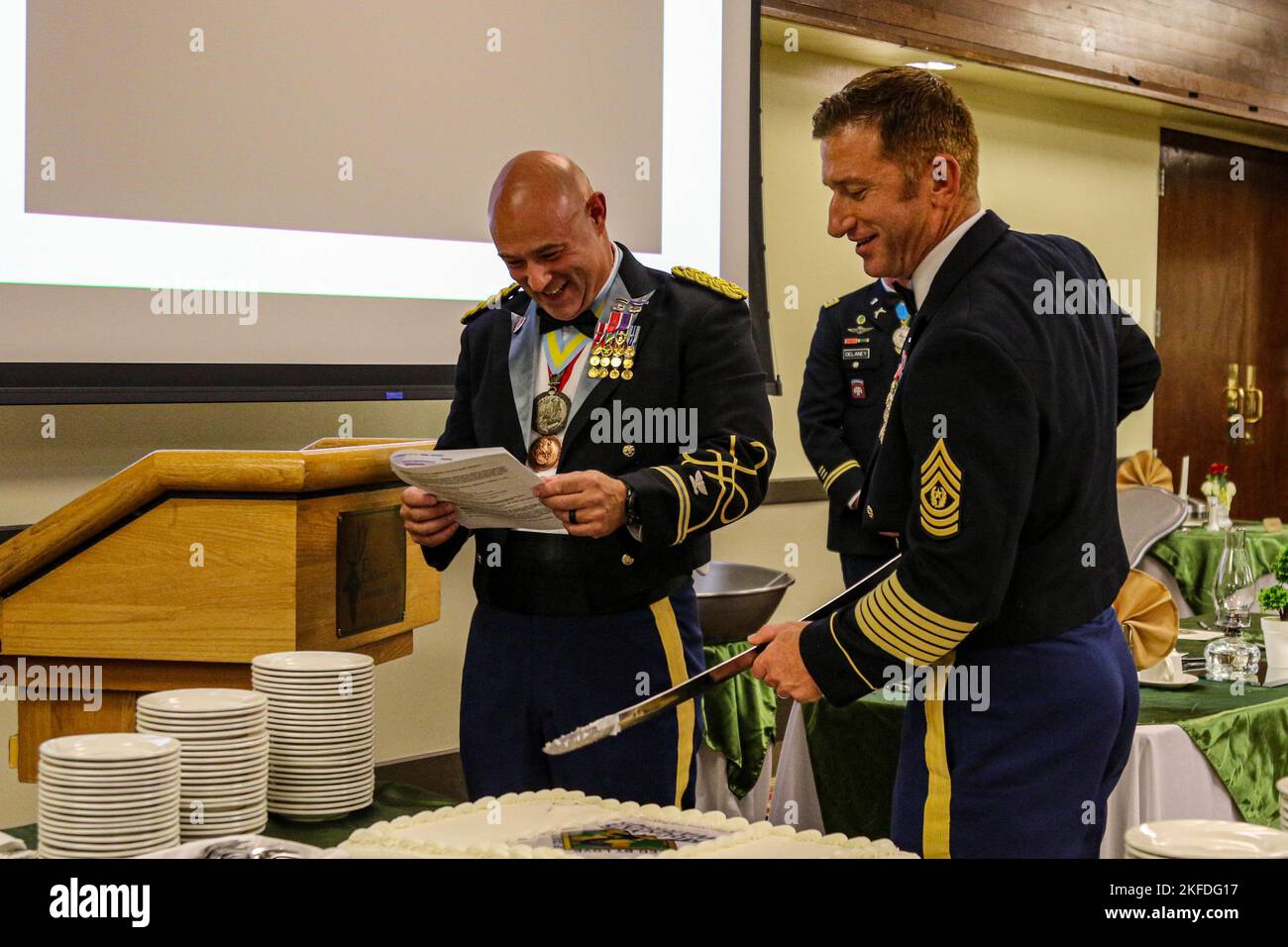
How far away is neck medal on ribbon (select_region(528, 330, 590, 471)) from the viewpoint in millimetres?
2102

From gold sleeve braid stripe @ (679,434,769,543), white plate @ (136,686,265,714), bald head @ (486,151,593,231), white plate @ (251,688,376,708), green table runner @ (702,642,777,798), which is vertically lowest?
green table runner @ (702,642,777,798)

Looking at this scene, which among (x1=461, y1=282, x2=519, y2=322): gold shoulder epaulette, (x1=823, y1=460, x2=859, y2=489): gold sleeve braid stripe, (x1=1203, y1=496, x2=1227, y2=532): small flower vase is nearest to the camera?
(x1=461, y1=282, x2=519, y2=322): gold shoulder epaulette

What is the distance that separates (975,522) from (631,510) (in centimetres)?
54

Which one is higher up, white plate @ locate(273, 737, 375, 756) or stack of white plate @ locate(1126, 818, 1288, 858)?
stack of white plate @ locate(1126, 818, 1288, 858)

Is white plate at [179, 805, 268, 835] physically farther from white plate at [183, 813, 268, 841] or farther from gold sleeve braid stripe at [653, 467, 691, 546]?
gold sleeve braid stripe at [653, 467, 691, 546]

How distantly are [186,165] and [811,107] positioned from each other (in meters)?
2.68

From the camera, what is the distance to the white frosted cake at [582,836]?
1366 mm

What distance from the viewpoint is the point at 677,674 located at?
203cm

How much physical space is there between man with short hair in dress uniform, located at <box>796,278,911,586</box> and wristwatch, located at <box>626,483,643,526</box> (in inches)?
70.7

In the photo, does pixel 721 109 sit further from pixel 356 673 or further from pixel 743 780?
pixel 356 673

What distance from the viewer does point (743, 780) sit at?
329 cm

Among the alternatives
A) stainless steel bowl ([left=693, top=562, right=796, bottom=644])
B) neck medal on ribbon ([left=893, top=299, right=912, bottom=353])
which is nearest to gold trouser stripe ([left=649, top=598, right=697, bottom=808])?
stainless steel bowl ([left=693, top=562, right=796, bottom=644])

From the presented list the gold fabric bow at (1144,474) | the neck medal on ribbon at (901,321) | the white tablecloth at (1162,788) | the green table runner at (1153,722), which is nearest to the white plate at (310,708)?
the green table runner at (1153,722)

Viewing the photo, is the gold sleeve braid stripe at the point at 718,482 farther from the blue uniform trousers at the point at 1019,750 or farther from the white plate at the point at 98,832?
the white plate at the point at 98,832
